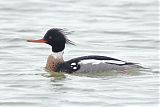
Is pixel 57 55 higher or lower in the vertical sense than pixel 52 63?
higher

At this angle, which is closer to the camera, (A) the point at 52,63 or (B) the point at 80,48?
(A) the point at 52,63

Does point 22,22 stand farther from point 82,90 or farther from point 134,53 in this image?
point 82,90

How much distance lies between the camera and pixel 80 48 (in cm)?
1922

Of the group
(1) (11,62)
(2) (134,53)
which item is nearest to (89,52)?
(2) (134,53)

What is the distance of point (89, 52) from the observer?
61.6ft

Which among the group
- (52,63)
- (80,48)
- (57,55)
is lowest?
(80,48)

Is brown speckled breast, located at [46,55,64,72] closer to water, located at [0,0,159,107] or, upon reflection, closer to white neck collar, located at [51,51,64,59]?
white neck collar, located at [51,51,64,59]

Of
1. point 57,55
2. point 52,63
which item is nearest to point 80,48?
point 57,55

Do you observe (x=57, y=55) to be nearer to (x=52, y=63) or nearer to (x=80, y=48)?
(x=52, y=63)

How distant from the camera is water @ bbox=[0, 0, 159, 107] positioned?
45.9 feet

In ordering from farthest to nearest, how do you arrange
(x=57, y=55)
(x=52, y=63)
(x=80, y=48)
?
(x=80, y=48) → (x=57, y=55) → (x=52, y=63)

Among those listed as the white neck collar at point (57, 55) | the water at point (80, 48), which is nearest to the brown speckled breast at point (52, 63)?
the white neck collar at point (57, 55)

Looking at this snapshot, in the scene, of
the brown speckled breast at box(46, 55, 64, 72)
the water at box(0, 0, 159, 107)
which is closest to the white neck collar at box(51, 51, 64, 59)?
the brown speckled breast at box(46, 55, 64, 72)

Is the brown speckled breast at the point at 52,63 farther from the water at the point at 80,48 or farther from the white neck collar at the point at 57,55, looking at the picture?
the water at the point at 80,48
